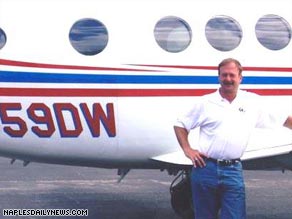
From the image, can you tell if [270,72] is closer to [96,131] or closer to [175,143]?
[175,143]

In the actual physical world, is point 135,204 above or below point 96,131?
below

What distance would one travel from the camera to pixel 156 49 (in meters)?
8.98

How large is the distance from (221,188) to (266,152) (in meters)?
1.97

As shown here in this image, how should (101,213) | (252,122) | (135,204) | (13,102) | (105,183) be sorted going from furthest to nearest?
(105,183), (135,204), (101,213), (13,102), (252,122)

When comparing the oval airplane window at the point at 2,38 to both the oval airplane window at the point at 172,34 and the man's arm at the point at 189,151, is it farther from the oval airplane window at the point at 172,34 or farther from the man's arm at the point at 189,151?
the man's arm at the point at 189,151

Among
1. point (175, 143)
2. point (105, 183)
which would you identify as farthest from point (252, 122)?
point (105, 183)

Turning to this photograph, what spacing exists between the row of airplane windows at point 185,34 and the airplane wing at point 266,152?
3.40ft

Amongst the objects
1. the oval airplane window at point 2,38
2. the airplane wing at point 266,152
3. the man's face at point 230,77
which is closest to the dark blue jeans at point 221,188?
the man's face at point 230,77

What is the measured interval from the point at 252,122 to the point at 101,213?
4729 mm

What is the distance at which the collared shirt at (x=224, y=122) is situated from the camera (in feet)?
22.1

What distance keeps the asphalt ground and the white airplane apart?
2146mm

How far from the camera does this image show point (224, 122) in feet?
22.1

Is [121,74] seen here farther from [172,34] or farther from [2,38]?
[2,38]

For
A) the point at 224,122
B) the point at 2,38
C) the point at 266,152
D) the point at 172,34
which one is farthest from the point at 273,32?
the point at 2,38
